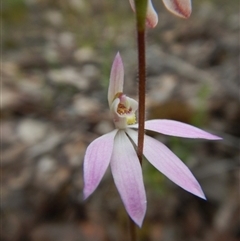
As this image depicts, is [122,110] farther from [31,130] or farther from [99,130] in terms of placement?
[31,130]

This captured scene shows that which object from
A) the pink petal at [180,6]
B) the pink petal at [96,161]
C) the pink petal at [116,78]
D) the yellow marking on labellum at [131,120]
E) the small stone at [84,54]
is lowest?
the small stone at [84,54]

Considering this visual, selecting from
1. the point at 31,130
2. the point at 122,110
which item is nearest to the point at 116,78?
the point at 122,110

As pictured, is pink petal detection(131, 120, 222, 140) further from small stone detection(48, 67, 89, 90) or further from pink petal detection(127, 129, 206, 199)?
small stone detection(48, 67, 89, 90)

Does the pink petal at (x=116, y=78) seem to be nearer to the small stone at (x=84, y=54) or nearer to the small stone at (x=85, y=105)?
the small stone at (x=85, y=105)

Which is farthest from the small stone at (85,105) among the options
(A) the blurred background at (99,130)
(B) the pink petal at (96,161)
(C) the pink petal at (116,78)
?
(B) the pink petal at (96,161)

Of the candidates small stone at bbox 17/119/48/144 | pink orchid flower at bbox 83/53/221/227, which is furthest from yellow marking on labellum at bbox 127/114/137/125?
small stone at bbox 17/119/48/144

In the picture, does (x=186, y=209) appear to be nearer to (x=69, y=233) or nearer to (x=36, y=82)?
(x=69, y=233)
